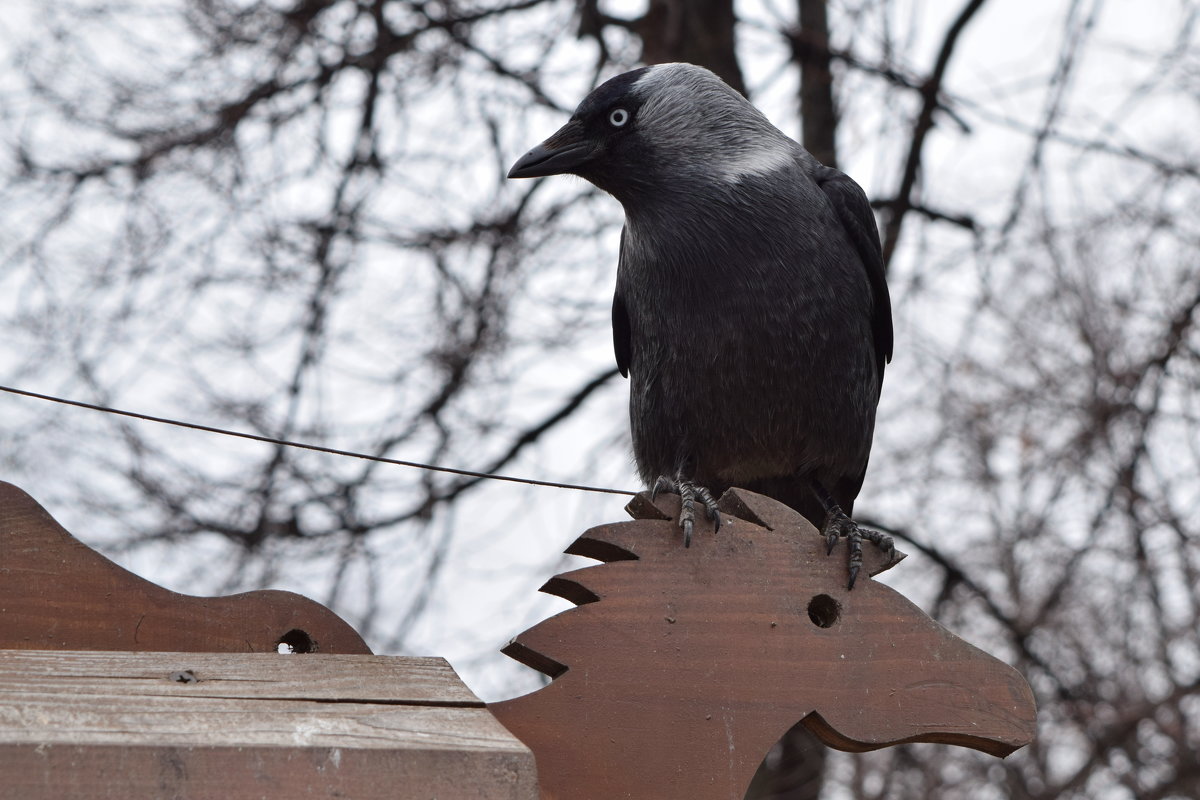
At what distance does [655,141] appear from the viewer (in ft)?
9.27

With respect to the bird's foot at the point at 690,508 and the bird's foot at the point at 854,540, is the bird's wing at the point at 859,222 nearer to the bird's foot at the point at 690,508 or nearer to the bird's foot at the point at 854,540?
the bird's foot at the point at 854,540

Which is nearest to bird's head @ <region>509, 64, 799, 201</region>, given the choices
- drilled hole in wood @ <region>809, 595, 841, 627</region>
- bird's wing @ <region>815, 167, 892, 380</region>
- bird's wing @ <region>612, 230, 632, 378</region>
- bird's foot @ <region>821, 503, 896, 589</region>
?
bird's wing @ <region>815, 167, 892, 380</region>

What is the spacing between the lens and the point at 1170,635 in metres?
6.75

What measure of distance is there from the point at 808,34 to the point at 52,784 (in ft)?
16.0

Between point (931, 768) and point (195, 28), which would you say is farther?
point (931, 768)

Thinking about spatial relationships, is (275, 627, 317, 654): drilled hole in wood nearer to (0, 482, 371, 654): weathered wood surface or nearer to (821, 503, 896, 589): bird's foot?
(0, 482, 371, 654): weathered wood surface

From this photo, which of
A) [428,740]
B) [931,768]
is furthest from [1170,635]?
[428,740]

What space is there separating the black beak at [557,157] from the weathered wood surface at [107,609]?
1070 millimetres

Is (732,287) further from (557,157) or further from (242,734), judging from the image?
(242,734)

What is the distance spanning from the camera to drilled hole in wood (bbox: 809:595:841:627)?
2109mm

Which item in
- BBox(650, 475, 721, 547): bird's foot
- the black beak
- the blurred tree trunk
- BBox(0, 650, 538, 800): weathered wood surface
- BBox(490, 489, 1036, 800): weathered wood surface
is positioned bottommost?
BBox(0, 650, 538, 800): weathered wood surface

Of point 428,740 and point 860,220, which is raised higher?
point 860,220

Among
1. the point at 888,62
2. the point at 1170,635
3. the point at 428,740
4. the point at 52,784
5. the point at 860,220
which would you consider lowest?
the point at 52,784

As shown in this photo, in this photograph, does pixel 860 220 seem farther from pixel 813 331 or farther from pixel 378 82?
pixel 378 82
